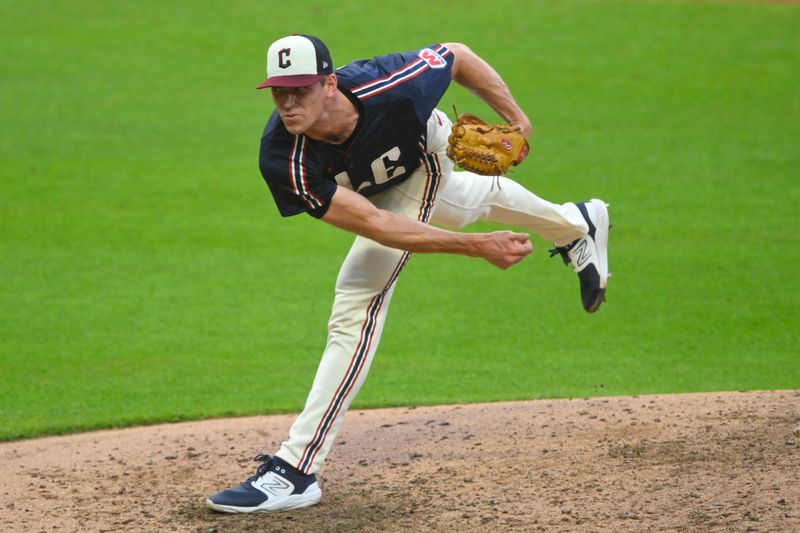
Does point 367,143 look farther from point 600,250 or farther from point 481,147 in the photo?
point 600,250

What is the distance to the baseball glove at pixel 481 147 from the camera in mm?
4633

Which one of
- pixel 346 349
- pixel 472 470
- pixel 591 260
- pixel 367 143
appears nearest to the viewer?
pixel 367 143

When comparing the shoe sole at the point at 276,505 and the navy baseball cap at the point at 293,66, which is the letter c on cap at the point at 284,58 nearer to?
the navy baseball cap at the point at 293,66

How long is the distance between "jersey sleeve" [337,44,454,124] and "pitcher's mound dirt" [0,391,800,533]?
1.52 meters

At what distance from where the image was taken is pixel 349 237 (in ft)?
32.6

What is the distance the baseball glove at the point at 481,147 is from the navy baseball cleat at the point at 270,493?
1393mm

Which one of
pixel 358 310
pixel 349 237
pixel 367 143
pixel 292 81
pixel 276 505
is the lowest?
pixel 276 505

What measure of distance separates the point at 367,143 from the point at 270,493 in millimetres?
1415

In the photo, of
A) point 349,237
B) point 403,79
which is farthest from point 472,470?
point 349,237

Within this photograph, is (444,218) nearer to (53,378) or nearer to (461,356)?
(461,356)

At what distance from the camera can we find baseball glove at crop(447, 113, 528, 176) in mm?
4633

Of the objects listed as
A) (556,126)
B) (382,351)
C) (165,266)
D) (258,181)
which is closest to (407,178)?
(382,351)

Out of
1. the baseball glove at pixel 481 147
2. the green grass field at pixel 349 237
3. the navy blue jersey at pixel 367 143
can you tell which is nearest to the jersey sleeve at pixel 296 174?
the navy blue jersey at pixel 367 143

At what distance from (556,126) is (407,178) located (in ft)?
26.5
